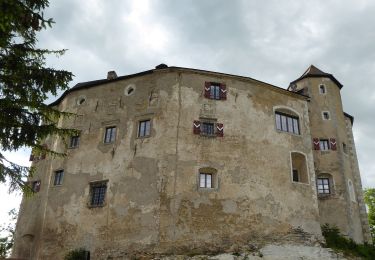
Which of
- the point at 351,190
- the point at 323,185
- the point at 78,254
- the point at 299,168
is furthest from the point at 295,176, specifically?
the point at 78,254

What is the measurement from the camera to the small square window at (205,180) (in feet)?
77.5

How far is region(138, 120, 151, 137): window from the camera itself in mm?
24969

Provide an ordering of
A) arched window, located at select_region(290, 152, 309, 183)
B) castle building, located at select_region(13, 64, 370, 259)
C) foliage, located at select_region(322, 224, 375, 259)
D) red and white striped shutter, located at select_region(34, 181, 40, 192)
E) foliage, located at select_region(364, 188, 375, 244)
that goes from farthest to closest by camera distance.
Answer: foliage, located at select_region(364, 188, 375, 244) → red and white striped shutter, located at select_region(34, 181, 40, 192) → arched window, located at select_region(290, 152, 309, 183) → foliage, located at select_region(322, 224, 375, 259) → castle building, located at select_region(13, 64, 370, 259)

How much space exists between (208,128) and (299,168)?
6671 millimetres

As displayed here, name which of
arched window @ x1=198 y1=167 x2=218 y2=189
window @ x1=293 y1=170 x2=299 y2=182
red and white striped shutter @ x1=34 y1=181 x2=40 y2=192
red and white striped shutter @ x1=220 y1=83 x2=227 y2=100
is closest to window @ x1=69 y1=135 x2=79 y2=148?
red and white striped shutter @ x1=34 y1=181 x2=40 y2=192

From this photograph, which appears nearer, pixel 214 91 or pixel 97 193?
pixel 97 193

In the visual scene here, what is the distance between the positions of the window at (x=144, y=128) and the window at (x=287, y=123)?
8.08m

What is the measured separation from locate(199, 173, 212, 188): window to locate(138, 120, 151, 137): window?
13.3 feet

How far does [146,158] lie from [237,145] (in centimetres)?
536

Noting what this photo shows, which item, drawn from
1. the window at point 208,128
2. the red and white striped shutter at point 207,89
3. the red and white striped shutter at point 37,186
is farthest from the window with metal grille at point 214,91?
the red and white striped shutter at point 37,186

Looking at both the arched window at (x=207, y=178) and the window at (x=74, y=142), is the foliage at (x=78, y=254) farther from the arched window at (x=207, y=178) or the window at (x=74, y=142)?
the arched window at (x=207, y=178)

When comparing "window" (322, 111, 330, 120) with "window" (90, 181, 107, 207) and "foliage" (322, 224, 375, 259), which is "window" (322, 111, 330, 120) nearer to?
"foliage" (322, 224, 375, 259)

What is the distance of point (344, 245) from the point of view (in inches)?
978

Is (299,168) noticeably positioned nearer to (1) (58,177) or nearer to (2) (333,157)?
(2) (333,157)
